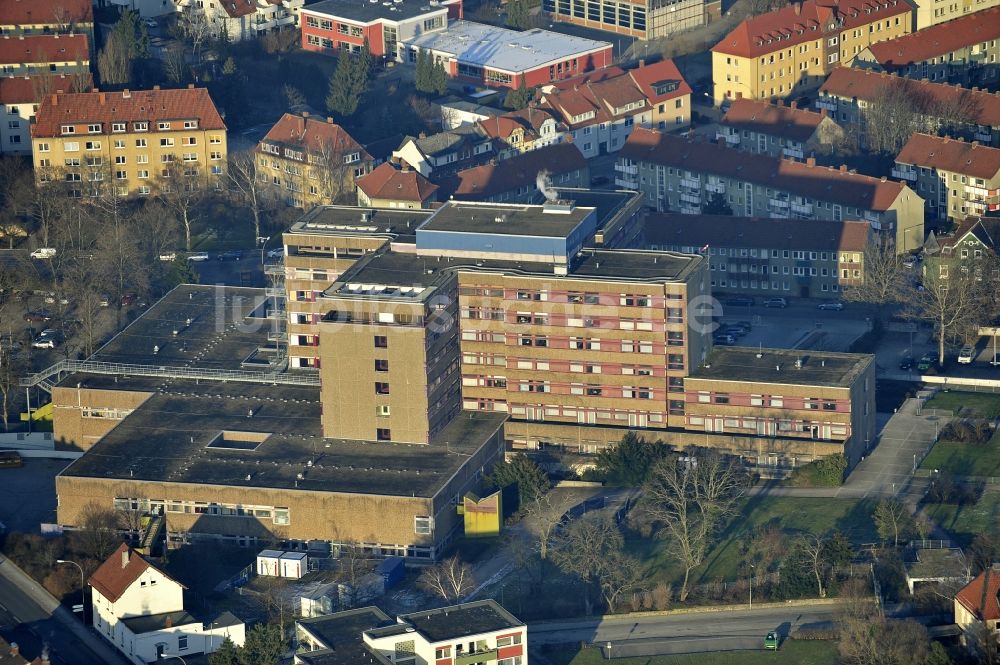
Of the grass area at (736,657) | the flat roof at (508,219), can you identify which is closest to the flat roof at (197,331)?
the flat roof at (508,219)

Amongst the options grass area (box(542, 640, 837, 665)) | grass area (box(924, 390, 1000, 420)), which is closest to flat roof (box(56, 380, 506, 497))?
grass area (box(542, 640, 837, 665))

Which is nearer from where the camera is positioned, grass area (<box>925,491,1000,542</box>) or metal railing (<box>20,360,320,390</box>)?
grass area (<box>925,491,1000,542</box>)

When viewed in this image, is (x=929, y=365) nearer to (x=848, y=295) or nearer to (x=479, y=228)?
(x=848, y=295)

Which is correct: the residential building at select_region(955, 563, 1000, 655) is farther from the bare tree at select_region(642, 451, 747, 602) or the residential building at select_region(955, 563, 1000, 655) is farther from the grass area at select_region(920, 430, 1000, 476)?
the grass area at select_region(920, 430, 1000, 476)

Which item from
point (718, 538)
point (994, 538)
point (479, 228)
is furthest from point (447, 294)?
point (994, 538)

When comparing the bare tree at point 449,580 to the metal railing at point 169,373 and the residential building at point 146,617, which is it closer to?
the residential building at point 146,617
